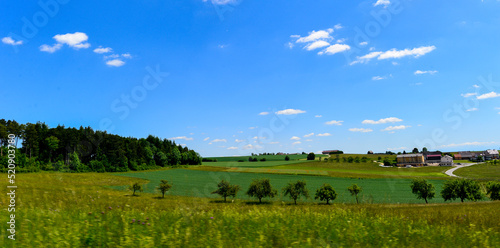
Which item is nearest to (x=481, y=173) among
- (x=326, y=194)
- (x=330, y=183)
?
(x=330, y=183)

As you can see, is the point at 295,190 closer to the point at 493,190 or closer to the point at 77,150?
the point at 493,190

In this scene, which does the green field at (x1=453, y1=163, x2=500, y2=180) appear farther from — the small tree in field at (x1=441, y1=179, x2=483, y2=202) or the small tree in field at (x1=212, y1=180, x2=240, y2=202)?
the small tree in field at (x1=212, y1=180, x2=240, y2=202)

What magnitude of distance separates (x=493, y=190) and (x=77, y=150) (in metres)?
142

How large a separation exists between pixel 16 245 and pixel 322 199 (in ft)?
222

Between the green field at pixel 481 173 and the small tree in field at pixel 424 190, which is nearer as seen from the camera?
the small tree in field at pixel 424 190

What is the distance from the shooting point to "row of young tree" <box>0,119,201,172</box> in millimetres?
101438

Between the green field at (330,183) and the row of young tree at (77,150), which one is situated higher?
the row of young tree at (77,150)

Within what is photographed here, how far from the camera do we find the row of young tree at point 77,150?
10144 cm

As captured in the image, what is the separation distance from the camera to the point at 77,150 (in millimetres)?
119875

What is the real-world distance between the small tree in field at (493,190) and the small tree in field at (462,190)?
3080mm

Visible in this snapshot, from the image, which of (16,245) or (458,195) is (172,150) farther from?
(16,245)

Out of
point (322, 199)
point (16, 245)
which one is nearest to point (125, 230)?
point (16, 245)

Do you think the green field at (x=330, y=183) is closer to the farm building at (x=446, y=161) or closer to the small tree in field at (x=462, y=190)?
the small tree in field at (x=462, y=190)

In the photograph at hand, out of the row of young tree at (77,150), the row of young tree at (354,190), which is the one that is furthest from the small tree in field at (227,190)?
the row of young tree at (77,150)
